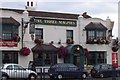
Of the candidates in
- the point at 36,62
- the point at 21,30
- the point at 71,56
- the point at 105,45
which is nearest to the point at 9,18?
the point at 21,30

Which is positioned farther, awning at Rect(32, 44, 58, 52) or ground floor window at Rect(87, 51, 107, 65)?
ground floor window at Rect(87, 51, 107, 65)

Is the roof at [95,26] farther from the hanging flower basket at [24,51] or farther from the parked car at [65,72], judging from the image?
the parked car at [65,72]

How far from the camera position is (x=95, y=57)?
144 feet

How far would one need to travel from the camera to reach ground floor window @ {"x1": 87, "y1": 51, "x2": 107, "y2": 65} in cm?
4372

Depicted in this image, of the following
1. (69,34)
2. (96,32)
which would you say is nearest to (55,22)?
(69,34)

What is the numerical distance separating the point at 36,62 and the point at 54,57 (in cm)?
230

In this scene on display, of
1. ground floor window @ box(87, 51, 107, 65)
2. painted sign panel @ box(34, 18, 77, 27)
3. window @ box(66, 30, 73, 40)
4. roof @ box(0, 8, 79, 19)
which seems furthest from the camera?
ground floor window @ box(87, 51, 107, 65)

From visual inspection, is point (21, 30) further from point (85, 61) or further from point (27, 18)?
point (85, 61)

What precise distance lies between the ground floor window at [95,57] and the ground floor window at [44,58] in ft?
16.0

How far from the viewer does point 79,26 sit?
42938 millimetres

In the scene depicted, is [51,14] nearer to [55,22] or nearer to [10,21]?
[55,22]

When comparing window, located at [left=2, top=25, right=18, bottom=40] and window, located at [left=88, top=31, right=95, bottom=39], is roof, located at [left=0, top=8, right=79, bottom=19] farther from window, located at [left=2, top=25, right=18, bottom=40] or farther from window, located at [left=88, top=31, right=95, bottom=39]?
window, located at [left=2, top=25, right=18, bottom=40]

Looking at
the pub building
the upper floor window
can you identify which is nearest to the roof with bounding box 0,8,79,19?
the pub building

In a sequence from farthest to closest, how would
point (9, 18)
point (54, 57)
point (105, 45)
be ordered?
1. point (105, 45)
2. point (54, 57)
3. point (9, 18)
